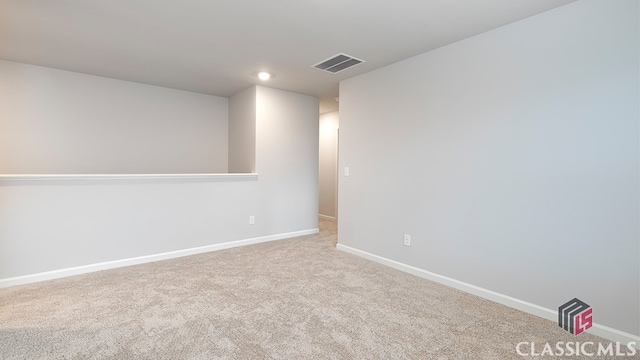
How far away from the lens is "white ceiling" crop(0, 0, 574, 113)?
7.07 feet

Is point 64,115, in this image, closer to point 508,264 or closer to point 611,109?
point 508,264

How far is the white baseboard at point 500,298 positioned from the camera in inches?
76.0

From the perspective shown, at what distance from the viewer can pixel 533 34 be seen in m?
2.25

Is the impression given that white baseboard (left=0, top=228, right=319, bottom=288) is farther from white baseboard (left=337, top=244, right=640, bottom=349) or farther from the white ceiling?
the white ceiling

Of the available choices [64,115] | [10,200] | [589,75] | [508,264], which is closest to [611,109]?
[589,75]

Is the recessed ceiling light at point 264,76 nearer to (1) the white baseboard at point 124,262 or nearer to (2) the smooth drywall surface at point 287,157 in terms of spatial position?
(2) the smooth drywall surface at point 287,157

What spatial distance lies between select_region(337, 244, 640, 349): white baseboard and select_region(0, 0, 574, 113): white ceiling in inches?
88.4

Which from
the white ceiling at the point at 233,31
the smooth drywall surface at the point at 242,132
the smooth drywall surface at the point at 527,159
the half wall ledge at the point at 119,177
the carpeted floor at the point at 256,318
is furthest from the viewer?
the smooth drywall surface at the point at 242,132

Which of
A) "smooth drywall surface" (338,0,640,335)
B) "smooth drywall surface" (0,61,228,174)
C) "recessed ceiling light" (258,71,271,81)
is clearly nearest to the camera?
"smooth drywall surface" (338,0,640,335)

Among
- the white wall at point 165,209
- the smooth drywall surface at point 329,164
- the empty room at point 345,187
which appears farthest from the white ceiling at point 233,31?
the smooth drywall surface at point 329,164

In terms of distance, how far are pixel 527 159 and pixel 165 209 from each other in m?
3.79

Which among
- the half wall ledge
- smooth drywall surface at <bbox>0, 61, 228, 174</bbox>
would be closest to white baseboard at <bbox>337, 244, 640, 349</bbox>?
the half wall ledge

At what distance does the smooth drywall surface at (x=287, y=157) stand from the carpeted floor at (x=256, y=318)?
154 cm

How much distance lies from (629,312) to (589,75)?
62.8 inches
